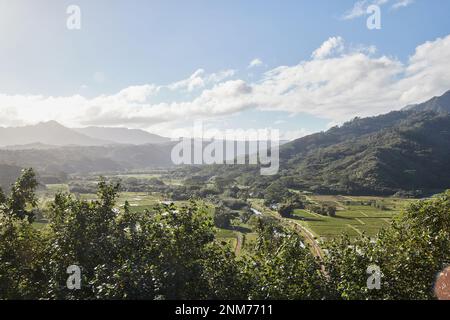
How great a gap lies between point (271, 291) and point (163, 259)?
585 cm

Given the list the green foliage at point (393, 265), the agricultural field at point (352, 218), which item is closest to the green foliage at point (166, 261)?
the green foliage at point (393, 265)

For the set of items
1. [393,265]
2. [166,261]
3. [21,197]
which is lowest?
[393,265]

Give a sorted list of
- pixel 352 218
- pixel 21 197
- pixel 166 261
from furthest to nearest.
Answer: pixel 352 218 < pixel 21 197 < pixel 166 261

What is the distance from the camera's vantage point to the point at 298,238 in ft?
76.9

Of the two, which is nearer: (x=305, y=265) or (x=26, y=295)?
(x=26, y=295)

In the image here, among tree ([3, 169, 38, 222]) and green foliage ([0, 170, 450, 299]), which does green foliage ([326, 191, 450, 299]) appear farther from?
tree ([3, 169, 38, 222])

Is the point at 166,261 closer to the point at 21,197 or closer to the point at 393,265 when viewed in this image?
the point at 21,197

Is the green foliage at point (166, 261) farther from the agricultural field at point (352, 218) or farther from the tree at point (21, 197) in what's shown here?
the agricultural field at point (352, 218)

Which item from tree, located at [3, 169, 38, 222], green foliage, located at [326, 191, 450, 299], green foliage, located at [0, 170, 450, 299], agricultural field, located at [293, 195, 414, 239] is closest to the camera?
green foliage, located at [0, 170, 450, 299]

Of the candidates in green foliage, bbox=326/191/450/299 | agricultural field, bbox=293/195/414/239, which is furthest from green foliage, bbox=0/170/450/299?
agricultural field, bbox=293/195/414/239

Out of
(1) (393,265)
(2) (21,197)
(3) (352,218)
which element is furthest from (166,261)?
(3) (352,218)
